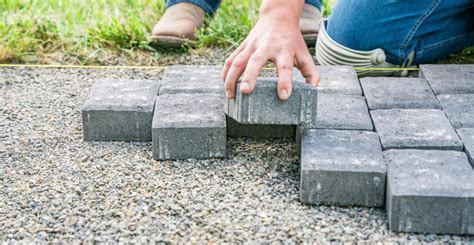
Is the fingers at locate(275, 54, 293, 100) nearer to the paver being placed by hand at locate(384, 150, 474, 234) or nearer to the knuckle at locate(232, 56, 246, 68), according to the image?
the knuckle at locate(232, 56, 246, 68)

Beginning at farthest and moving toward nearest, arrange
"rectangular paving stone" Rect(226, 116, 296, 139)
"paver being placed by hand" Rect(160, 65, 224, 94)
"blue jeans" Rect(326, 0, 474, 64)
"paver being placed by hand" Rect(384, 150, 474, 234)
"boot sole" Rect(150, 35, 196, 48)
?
"boot sole" Rect(150, 35, 196, 48)
"blue jeans" Rect(326, 0, 474, 64)
"paver being placed by hand" Rect(160, 65, 224, 94)
"rectangular paving stone" Rect(226, 116, 296, 139)
"paver being placed by hand" Rect(384, 150, 474, 234)

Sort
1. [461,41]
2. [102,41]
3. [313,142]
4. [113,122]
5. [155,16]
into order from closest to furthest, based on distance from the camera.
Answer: [313,142]
[113,122]
[461,41]
[102,41]
[155,16]

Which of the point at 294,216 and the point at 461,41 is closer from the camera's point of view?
the point at 294,216

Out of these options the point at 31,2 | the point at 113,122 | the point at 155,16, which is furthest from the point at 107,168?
the point at 31,2

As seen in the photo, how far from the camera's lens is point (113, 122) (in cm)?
256

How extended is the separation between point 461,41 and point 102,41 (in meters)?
A: 1.66

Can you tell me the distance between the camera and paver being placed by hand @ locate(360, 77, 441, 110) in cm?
261

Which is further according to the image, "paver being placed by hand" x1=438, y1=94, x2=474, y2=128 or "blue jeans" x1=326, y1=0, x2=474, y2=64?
"blue jeans" x1=326, y1=0, x2=474, y2=64

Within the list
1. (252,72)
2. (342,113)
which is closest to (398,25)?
(342,113)

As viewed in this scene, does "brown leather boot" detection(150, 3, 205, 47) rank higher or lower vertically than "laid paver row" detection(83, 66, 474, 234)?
higher

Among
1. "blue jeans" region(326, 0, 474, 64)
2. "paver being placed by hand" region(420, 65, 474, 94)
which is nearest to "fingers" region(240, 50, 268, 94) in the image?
"paver being placed by hand" region(420, 65, 474, 94)

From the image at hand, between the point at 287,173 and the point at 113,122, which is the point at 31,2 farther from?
the point at 287,173

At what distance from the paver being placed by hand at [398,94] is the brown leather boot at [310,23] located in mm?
695

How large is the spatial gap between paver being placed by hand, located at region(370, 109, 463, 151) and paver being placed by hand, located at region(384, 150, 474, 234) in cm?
19
